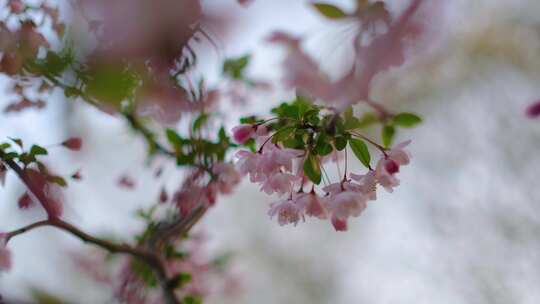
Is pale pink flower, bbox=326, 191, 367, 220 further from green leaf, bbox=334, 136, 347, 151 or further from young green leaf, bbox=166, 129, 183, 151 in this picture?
young green leaf, bbox=166, 129, 183, 151

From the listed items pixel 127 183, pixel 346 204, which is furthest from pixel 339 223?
pixel 127 183

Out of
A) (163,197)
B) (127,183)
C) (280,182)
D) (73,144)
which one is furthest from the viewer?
(127,183)

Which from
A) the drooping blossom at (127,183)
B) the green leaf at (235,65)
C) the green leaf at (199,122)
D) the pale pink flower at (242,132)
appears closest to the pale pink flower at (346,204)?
the pale pink flower at (242,132)

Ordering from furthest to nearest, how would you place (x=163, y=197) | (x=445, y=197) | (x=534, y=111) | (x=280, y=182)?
(x=445, y=197), (x=163, y=197), (x=280, y=182), (x=534, y=111)

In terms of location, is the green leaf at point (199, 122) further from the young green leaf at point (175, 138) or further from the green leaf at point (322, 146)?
the green leaf at point (322, 146)

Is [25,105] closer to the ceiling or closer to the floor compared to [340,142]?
closer to the ceiling

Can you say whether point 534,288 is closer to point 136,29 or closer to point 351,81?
point 351,81

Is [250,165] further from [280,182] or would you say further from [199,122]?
[199,122]

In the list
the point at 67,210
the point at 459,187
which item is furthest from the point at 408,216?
the point at 67,210
